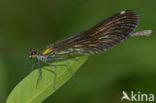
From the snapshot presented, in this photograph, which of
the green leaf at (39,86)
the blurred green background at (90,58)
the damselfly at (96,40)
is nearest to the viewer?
the green leaf at (39,86)

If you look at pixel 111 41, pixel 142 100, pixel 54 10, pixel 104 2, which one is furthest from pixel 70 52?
pixel 54 10

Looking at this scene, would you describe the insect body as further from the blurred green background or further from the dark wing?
the blurred green background

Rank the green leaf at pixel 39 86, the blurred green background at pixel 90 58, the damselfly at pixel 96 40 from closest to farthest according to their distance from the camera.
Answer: the green leaf at pixel 39 86 < the damselfly at pixel 96 40 < the blurred green background at pixel 90 58

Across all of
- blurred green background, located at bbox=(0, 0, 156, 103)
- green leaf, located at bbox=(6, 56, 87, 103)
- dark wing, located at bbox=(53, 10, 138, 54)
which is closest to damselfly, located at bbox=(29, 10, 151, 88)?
dark wing, located at bbox=(53, 10, 138, 54)

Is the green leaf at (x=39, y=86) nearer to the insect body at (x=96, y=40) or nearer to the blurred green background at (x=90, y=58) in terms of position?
the insect body at (x=96, y=40)

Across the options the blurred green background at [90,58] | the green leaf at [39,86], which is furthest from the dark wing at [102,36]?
the blurred green background at [90,58]

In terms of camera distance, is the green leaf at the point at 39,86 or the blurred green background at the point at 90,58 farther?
the blurred green background at the point at 90,58

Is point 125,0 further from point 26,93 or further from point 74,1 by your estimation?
point 26,93
